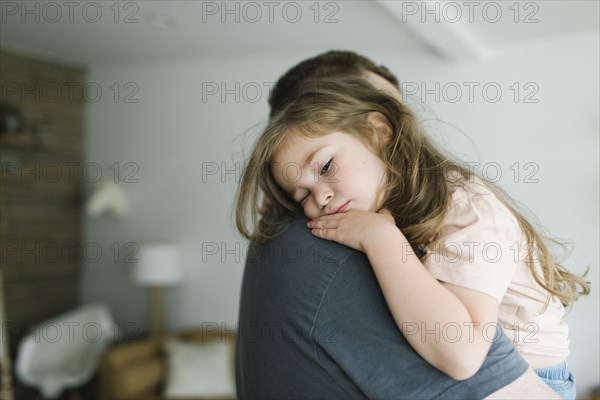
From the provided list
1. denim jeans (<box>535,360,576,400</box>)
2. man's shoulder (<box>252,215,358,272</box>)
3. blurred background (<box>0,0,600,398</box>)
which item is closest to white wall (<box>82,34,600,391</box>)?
blurred background (<box>0,0,600,398</box>)

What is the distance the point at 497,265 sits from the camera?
0.81 meters

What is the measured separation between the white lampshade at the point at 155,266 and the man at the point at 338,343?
3092 mm

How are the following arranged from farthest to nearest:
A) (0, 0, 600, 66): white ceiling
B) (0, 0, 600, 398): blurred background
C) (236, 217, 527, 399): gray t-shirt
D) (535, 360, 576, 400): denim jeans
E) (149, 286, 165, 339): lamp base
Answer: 1. (149, 286, 165, 339): lamp base
2. (0, 0, 600, 398): blurred background
3. (0, 0, 600, 66): white ceiling
4. (535, 360, 576, 400): denim jeans
5. (236, 217, 527, 399): gray t-shirt

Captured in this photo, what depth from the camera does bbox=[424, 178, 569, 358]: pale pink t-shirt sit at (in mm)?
810

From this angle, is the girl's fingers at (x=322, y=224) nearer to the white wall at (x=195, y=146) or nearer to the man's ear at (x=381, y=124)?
the man's ear at (x=381, y=124)

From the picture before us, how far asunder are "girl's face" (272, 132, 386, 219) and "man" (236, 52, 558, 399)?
0.21 m

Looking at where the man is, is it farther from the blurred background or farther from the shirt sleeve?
the blurred background

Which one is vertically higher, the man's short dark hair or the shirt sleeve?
the man's short dark hair

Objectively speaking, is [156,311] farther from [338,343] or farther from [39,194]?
[338,343]

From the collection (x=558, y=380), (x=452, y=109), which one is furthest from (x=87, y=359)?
(x=558, y=380)

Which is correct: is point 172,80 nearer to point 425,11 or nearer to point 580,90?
point 425,11

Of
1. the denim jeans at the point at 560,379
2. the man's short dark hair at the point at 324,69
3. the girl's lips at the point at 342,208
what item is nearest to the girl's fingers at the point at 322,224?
the girl's lips at the point at 342,208

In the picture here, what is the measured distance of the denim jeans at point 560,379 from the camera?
3.03 ft

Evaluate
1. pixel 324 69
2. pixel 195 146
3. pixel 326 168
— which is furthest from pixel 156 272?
pixel 326 168
